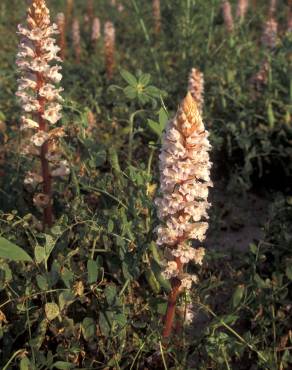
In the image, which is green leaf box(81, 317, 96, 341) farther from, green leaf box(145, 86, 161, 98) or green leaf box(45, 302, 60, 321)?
green leaf box(145, 86, 161, 98)

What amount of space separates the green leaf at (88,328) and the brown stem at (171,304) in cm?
29

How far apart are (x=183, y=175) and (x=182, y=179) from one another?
0.7 inches

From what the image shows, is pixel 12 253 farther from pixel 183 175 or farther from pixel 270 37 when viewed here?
Answer: pixel 270 37

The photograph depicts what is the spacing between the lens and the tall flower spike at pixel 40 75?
8.52 feet

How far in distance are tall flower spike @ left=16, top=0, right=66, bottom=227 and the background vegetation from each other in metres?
0.17

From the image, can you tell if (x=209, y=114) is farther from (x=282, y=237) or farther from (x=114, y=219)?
(x=114, y=219)

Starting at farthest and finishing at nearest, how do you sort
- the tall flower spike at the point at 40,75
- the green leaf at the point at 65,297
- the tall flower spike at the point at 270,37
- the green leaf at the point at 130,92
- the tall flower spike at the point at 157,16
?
the tall flower spike at the point at 157,16
the tall flower spike at the point at 270,37
the green leaf at the point at 130,92
the tall flower spike at the point at 40,75
the green leaf at the point at 65,297

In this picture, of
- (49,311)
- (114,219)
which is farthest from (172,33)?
(49,311)

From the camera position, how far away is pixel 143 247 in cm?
242

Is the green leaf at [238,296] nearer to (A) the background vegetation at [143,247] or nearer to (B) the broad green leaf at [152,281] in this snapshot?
(A) the background vegetation at [143,247]

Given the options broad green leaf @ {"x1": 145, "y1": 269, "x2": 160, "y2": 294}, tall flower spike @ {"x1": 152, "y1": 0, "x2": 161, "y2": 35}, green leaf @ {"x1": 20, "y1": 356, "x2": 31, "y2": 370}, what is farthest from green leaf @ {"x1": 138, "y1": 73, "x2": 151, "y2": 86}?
tall flower spike @ {"x1": 152, "y1": 0, "x2": 161, "y2": 35}

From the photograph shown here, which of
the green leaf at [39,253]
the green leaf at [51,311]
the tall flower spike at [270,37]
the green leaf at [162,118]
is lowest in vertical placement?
the green leaf at [51,311]

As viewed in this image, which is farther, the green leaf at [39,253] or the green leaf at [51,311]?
the green leaf at [39,253]

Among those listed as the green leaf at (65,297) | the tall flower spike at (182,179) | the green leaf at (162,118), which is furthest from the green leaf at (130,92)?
the green leaf at (65,297)
